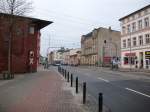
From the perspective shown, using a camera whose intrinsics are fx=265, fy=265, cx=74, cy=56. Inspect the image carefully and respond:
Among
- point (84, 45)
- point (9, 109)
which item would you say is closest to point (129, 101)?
point (9, 109)

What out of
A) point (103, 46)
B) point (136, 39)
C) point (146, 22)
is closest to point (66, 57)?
point (103, 46)

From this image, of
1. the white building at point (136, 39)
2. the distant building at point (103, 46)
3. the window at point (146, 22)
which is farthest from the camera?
the distant building at point (103, 46)

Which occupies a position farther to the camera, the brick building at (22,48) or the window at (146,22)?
the window at (146,22)

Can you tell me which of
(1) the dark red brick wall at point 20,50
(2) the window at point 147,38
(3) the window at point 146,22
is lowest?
(1) the dark red brick wall at point 20,50

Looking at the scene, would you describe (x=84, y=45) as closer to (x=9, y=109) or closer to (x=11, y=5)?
(x=11, y=5)

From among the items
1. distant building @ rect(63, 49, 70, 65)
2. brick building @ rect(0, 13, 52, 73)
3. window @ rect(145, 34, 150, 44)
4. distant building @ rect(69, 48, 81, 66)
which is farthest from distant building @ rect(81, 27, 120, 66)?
distant building @ rect(63, 49, 70, 65)

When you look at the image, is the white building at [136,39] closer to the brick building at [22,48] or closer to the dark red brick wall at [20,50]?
the brick building at [22,48]

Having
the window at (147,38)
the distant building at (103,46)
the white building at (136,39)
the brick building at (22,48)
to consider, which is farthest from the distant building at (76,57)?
the brick building at (22,48)

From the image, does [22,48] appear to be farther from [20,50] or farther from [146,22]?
Answer: [146,22]

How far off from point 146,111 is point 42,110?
3705 mm

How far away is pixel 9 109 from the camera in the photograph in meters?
9.34

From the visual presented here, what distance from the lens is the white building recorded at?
171 feet

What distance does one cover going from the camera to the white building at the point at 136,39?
52.2 meters

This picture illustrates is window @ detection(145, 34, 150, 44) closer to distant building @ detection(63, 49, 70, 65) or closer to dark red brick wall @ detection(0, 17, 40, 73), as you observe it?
dark red brick wall @ detection(0, 17, 40, 73)
